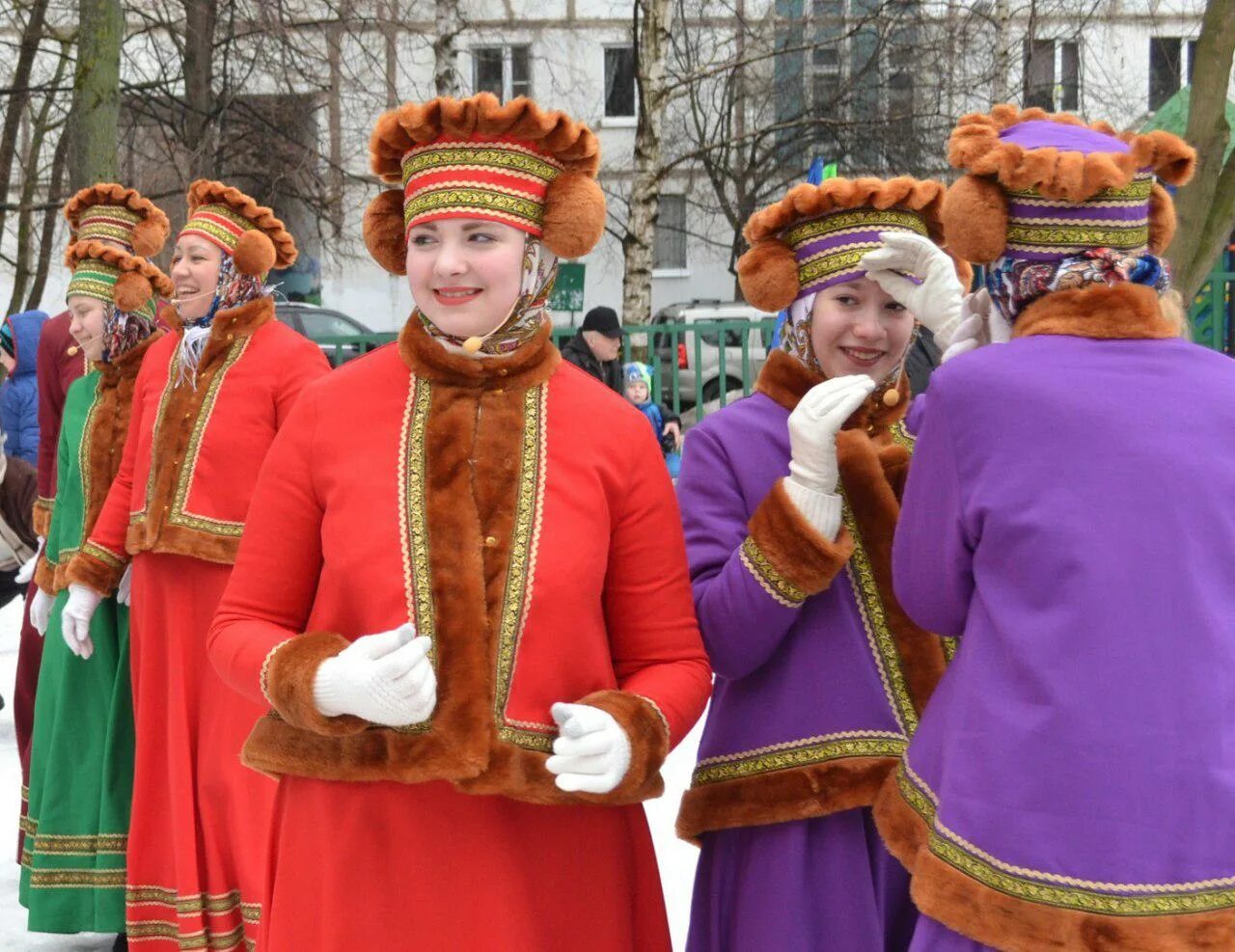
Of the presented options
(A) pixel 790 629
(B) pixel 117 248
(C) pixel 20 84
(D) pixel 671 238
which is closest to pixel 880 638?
(A) pixel 790 629

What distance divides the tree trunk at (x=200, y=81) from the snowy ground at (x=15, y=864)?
27.4 feet

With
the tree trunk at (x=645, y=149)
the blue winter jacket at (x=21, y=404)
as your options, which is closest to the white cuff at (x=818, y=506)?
the blue winter jacket at (x=21, y=404)

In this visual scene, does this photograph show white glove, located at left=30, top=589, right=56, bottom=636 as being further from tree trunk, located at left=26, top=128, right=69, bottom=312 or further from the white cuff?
tree trunk, located at left=26, top=128, right=69, bottom=312

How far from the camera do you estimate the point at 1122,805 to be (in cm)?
181

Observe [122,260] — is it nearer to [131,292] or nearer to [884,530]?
[131,292]

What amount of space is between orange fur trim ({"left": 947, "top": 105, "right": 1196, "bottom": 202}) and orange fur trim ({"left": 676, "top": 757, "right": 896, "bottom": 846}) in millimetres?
902

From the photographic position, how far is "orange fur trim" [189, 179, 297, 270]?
13.7ft

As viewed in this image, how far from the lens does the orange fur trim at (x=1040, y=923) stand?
5.87 ft

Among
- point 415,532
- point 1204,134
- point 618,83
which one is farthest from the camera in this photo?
point 618,83

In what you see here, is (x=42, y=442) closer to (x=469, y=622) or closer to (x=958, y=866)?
(x=469, y=622)

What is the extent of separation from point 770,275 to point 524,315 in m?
0.50

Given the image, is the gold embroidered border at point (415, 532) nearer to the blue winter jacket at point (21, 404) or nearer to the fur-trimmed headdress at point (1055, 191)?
the fur-trimmed headdress at point (1055, 191)

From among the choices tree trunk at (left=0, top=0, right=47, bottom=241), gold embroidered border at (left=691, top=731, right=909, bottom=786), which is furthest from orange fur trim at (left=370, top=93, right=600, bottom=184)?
tree trunk at (left=0, top=0, right=47, bottom=241)

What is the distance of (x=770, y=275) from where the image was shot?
2.61 metres
